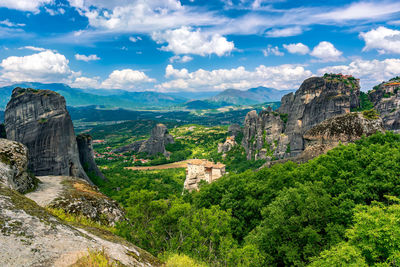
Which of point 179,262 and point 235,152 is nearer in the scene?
point 179,262

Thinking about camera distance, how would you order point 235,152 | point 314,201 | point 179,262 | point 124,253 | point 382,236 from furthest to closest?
point 235,152 → point 314,201 → point 382,236 → point 179,262 → point 124,253

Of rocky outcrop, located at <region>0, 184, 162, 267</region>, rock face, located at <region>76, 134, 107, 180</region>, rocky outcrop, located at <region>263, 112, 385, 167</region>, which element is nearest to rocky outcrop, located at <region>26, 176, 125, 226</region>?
rocky outcrop, located at <region>0, 184, 162, 267</region>

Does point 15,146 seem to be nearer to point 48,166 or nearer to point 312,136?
point 48,166

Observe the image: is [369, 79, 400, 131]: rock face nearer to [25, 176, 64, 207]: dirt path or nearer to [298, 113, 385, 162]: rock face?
[298, 113, 385, 162]: rock face

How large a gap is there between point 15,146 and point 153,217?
37.5 feet

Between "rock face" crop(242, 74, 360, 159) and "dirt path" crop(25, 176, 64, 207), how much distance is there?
78071 mm

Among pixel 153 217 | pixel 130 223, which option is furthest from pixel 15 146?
pixel 153 217

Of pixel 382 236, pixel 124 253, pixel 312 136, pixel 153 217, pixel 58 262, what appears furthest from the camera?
pixel 312 136

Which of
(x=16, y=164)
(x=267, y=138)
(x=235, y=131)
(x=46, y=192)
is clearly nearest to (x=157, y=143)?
(x=235, y=131)

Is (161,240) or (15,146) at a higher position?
(15,146)

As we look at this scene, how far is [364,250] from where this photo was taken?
11953mm

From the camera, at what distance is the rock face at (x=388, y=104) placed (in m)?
74.8

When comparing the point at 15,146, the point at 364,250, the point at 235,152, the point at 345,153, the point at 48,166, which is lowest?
Result: the point at 235,152

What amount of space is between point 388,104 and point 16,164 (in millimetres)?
106361
